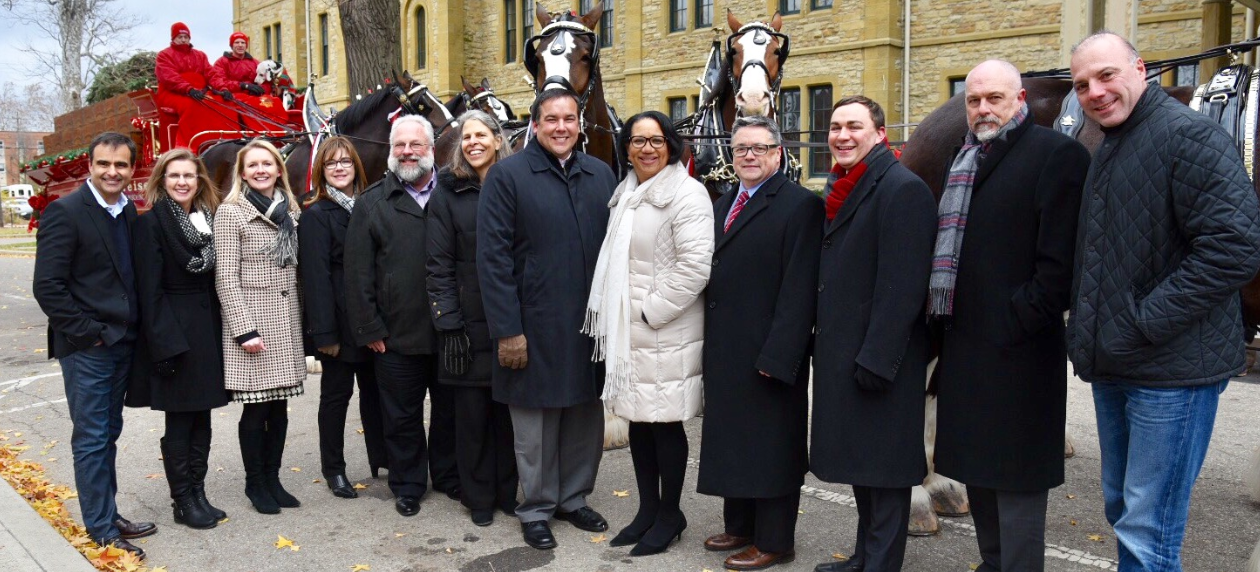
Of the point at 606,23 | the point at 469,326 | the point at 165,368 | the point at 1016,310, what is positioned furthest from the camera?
the point at 606,23

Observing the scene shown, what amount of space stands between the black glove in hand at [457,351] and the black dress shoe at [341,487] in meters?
1.11

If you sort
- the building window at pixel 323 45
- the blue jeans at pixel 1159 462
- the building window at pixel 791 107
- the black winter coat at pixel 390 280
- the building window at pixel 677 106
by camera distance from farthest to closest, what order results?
the building window at pixel 323 45 < the building window at pixel 677 106 < the building window at pixel 791 107 < the black winter coat at pixel 390 280 < the blue jeans at pixel 1159 462

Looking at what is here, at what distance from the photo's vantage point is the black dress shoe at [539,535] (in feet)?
14.1

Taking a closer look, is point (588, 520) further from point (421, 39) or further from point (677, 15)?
point (421, 39)

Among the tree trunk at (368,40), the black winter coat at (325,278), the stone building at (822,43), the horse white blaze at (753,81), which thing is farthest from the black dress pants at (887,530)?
the stone building at (822,43)

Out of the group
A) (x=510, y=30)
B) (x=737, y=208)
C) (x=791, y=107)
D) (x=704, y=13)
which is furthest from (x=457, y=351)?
(x=510, y=30)

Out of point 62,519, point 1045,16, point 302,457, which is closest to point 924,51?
point 1045,16

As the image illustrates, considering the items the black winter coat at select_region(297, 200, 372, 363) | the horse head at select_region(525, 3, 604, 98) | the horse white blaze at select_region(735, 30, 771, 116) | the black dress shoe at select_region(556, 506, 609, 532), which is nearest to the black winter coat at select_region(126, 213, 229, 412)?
the black winter coat at select_region(297, 200, 372, 363)

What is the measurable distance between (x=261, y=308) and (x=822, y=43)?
17554 millimetres

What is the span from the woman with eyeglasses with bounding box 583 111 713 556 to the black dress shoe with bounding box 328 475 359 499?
1787 millimetres

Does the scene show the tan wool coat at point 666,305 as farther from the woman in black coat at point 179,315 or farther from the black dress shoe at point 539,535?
the woman in black coat at point 179,315

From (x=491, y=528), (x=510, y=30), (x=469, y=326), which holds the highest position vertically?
(x=510, y=30)

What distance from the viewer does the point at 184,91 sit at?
33.9ft

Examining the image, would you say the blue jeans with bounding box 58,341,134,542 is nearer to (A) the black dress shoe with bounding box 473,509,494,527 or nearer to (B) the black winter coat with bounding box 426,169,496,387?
(B) the black winter coat with bounding box 426,169,496,387
